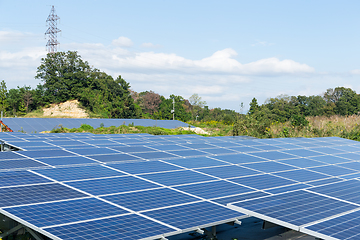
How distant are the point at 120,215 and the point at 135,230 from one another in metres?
0.84

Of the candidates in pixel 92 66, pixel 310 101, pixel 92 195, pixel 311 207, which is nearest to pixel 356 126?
pixel 311 207

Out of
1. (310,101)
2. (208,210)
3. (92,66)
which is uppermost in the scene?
(92,66)

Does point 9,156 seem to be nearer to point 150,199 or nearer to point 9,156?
point 9,156

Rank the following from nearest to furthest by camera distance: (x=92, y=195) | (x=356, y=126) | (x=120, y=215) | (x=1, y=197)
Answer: (x=120, y=215) < (x=1, y=197) < (x=92, y=195) < (x=356, y=126)

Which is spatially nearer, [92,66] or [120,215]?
[120,215]

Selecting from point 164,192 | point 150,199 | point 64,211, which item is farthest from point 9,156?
point 150,199

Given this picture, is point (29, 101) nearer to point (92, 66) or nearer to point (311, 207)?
point (92, 66)

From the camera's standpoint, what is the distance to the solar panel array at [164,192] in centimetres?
627

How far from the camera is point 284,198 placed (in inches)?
326

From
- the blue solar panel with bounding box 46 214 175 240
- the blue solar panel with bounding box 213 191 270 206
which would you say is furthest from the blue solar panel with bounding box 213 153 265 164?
the blue solar panel with bounding box 46 214 175 240

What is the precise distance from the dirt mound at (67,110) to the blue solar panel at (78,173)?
67.8 meters

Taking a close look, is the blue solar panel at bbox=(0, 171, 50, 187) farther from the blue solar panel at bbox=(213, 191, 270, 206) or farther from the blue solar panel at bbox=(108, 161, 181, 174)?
the blue solar panel at bbox=(213, 191, 270, 206)

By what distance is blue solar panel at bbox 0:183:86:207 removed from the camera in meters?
7.16

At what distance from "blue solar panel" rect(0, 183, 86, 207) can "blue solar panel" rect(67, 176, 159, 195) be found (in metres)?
0.41
